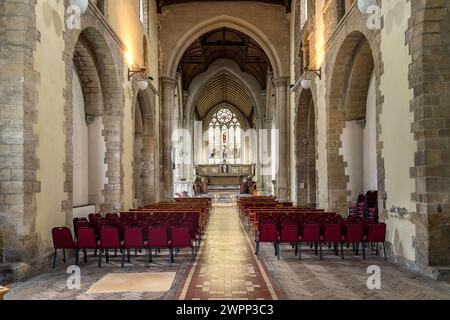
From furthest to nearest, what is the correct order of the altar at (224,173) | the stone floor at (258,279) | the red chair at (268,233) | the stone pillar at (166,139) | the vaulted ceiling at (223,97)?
the altar at (224,173) < the vaulted ceiling at (223,97) < the stone pillar at (166,139) < the red chair at (268,233) < the stone floor at (258,279)

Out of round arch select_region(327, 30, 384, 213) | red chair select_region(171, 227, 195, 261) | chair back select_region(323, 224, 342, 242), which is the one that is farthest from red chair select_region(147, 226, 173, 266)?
round arch select_region(327, 30, 384, 213)

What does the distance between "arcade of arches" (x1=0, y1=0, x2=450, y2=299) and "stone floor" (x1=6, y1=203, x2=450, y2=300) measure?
0.07m

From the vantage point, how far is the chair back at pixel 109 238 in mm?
8375

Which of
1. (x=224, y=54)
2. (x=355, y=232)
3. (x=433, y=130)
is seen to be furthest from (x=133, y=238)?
(x=224, y=54)

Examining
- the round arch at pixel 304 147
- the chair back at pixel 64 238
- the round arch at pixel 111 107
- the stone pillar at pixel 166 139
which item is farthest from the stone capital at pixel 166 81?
the chair back at pixel 64 238

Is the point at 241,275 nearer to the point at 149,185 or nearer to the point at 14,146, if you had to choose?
the point at 14,146

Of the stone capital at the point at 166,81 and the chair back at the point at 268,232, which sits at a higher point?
the stone capital at the point at 166,81

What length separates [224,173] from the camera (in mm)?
43375

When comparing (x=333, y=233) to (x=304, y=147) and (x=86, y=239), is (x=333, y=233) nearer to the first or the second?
(x=86, y=239)

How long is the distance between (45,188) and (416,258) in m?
6.59

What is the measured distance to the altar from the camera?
142 ft

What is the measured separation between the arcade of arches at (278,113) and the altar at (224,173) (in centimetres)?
1473

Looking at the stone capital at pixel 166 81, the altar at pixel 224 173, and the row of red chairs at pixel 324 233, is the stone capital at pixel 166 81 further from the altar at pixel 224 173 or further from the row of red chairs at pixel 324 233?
the altar at pixel 224 173

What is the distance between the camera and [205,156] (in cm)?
4781
